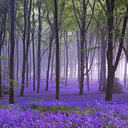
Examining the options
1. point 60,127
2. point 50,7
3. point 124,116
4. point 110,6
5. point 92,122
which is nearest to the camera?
point 60,127

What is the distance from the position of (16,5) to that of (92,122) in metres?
13.9

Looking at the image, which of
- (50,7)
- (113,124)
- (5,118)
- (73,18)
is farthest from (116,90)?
(5,118)

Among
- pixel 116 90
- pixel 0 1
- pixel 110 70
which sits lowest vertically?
pixel 116 90

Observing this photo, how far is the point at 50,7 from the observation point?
51.0 feet

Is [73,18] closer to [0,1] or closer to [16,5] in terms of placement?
[16,5]

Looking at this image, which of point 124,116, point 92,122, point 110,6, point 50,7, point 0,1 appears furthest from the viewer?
point 50,7

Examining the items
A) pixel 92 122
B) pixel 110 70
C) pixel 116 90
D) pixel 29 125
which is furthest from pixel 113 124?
pixel 116 90

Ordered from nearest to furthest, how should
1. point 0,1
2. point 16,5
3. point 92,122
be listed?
point 92,122 → point 0,1 → point 16,5

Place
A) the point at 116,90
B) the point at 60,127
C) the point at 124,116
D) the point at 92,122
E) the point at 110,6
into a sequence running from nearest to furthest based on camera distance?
the point at 60,127, the point at 92,122, the point at 124,116, the point at 110,6, the point at 116,90

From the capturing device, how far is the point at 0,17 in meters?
12.6

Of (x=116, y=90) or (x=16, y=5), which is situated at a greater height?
(x=16, y=5)

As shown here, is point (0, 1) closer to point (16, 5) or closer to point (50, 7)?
point (16, 5)

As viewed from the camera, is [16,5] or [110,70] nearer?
[110,70]

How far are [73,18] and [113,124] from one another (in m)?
16.4
